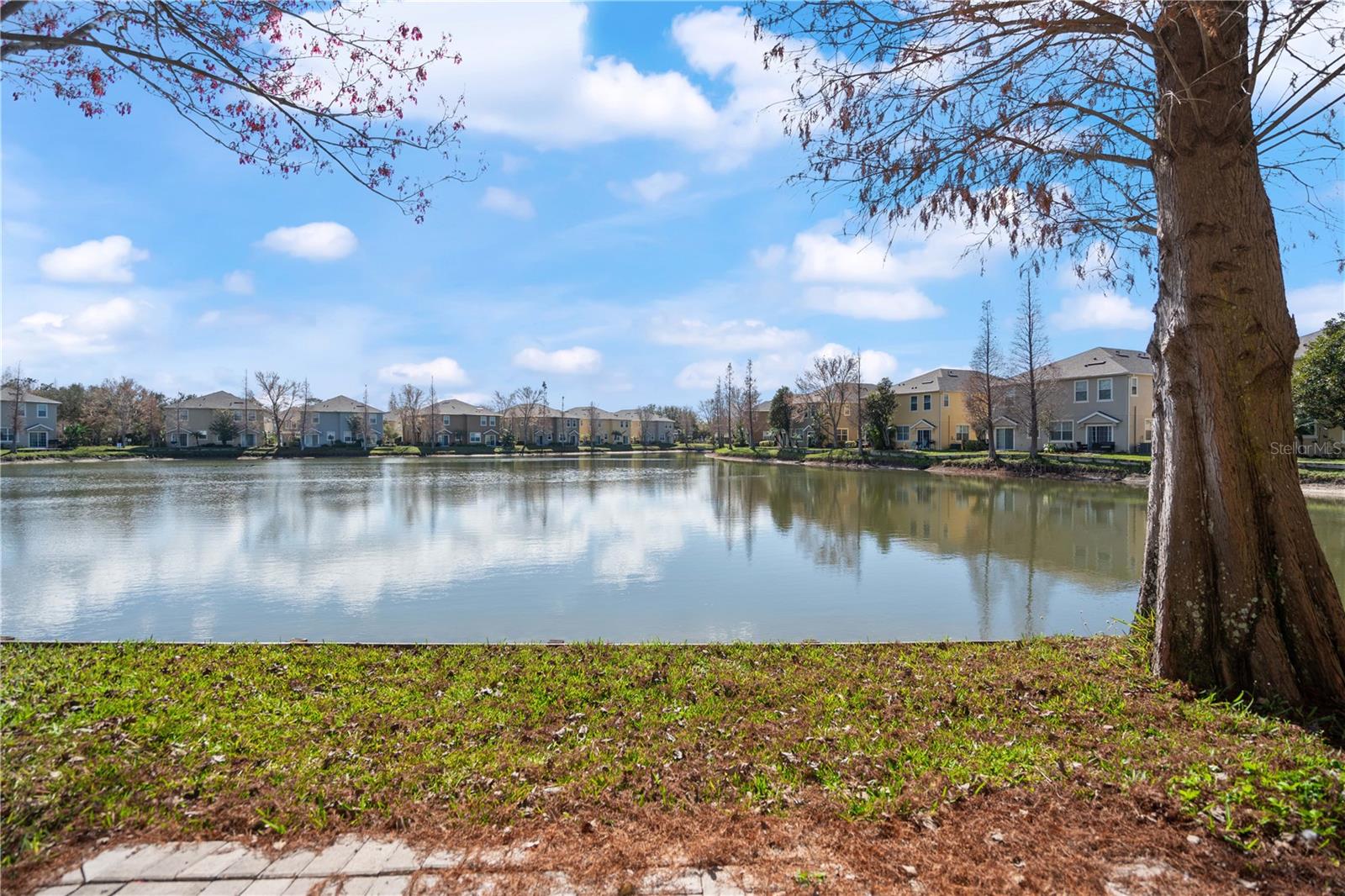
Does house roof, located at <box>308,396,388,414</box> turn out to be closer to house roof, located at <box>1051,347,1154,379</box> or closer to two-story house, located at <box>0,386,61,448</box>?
two-story house, located at <box>0,386,61,448</box>

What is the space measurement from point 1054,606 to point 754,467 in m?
37.0

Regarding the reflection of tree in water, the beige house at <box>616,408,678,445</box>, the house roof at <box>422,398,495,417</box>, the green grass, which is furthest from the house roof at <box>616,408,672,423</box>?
the green grass

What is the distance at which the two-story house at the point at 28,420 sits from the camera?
55.8 metres

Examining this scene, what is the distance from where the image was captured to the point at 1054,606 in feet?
29.4

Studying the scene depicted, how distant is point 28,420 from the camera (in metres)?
57.5

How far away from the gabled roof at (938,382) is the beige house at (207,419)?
203 ft

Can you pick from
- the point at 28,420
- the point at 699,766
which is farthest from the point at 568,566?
the point at 28,420

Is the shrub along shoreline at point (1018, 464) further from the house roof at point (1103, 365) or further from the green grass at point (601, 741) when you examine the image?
the green grass at point (601, 741)

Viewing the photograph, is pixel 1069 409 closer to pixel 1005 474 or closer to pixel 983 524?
pixel 1005 474

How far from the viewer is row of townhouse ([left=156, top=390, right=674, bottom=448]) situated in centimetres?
6731

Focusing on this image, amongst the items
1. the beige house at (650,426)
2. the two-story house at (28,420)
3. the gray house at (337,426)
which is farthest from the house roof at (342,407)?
the beige house at (650,426)

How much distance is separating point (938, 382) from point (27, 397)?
7557 cm

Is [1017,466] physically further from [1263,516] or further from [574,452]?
[574,452]

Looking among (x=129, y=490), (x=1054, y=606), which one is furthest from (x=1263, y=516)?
(x=129, y=490)
